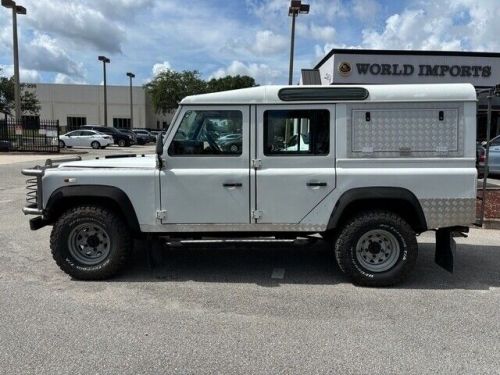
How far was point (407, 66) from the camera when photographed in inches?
1089

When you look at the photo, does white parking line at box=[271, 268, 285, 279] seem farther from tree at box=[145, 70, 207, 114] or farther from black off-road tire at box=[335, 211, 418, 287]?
tree at box=[145, 70, 207, 114]

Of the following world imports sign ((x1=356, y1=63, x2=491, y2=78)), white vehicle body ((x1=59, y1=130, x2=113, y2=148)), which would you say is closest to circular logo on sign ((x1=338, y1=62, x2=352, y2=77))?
world imports sign ((x1=356, y1=63, x2=491, y2=78))

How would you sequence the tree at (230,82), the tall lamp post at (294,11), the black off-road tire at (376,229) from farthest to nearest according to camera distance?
the tree at (230,82), the tall lamp post at (294,11), the black off-road tire at (376,229)

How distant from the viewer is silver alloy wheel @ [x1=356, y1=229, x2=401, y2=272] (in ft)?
17.3

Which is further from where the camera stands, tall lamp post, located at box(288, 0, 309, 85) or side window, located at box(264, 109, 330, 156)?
tall lamp post, located at box(288, 0, 309, 85)

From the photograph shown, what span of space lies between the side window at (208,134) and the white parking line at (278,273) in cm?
150

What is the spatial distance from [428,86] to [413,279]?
2.14 metres

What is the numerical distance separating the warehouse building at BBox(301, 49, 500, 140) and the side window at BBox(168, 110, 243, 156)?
22630 millimetres

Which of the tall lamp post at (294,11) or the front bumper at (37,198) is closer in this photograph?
the front bumper at (37,198)

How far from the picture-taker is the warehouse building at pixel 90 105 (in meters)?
81.0

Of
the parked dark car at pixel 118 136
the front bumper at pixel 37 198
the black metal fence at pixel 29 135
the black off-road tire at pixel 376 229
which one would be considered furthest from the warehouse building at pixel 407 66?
the front bumper at pixel 37 198

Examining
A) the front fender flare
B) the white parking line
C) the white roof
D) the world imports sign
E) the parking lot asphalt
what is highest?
the world imports sign

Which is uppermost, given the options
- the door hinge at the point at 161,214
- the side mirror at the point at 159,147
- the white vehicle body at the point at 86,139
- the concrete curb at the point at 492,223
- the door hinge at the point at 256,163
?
the white vehicle body at the point at 86,139

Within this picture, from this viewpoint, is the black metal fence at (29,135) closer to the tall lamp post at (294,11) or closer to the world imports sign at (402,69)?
the tall lamp post at (294,11)
